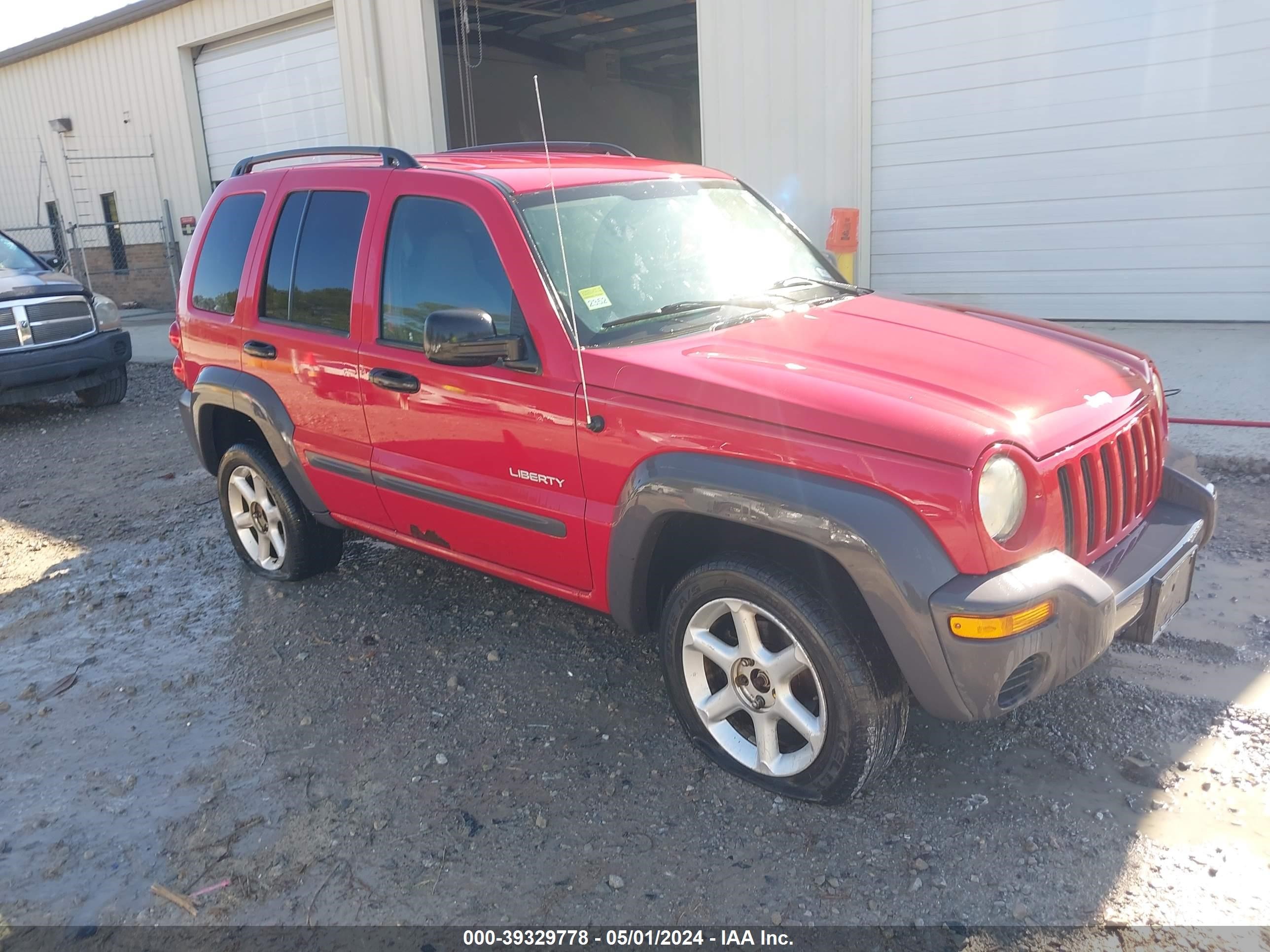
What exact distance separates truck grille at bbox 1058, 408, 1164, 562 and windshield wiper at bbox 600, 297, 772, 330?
1277 mm

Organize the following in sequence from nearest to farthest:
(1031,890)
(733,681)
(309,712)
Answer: (1031,890)
(733,681)
(309,712)

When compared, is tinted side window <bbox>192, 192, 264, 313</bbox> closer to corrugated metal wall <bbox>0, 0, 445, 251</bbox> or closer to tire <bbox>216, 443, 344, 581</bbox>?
tire <bbox>216, 443, 344, 581</bbox>

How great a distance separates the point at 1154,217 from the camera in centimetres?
773

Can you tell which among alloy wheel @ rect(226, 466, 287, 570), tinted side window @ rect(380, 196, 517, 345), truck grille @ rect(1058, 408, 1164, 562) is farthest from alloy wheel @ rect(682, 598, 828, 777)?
alloy wheel @ rect(226, 466, 287, 570)

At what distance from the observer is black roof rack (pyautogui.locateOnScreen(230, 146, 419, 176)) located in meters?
3.93

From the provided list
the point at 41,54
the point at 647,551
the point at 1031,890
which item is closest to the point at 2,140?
the point at 41,54

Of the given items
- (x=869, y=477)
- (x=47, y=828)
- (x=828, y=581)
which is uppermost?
(x=869, y=477)

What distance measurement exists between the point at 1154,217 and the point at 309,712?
7192mm

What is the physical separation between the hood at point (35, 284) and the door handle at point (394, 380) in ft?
23.3

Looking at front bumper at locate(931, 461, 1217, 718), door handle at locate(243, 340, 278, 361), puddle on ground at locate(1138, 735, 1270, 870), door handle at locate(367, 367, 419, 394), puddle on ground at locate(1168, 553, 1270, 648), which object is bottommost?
puddle on ground at locate(1138, 735, 1270, 870)

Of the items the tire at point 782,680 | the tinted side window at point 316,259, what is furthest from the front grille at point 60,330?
the tire at point 782,680

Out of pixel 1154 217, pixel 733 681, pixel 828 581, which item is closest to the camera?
pixel 828 581

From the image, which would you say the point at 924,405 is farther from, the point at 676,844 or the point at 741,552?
the point at 676,844

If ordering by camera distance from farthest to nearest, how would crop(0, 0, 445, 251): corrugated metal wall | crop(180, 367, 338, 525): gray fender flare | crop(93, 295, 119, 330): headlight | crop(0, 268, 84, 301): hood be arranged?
crop(0, 0, 445, 251): corrugated metal wall < crop(93, 295, 119, 330): headlight < crop(0, 268, 84, 301): hood < crop(180, 367, 338, 525): gray fender flare
